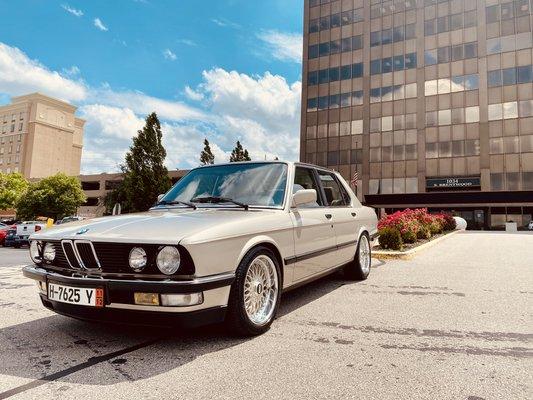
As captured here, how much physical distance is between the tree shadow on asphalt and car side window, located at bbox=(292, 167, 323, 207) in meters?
1.68

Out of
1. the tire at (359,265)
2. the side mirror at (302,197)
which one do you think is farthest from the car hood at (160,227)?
the tire at (359,265)

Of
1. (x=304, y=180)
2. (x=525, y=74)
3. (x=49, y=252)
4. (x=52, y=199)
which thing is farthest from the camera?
(x=52, y=199)

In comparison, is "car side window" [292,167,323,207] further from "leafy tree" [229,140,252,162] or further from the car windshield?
"leafy tree" [229,140,252,162]

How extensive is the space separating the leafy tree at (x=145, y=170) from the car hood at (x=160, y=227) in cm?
3206

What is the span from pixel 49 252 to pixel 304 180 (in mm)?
2672

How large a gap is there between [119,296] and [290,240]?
164cm

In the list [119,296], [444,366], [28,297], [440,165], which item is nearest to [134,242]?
[119,296]

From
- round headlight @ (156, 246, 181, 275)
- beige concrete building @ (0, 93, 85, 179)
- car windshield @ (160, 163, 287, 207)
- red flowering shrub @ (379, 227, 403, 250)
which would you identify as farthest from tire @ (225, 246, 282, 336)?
beige concrete building @ (0, 93, 85, 179)

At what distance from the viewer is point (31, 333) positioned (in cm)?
346

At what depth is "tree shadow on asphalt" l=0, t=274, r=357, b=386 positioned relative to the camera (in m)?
2.55

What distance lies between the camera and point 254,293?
3.34m

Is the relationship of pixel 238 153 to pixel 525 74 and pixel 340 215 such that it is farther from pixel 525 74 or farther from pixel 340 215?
pixel 340 215

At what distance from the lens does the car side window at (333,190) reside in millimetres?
5051

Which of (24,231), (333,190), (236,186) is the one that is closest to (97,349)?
(236,186)
